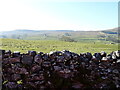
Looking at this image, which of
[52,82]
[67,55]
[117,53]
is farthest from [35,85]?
[117,53]

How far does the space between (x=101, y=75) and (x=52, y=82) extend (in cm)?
210

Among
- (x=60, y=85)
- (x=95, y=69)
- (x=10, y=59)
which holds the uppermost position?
(x=10, y=59)

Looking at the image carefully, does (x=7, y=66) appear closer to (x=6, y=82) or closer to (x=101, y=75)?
(x=6, y=82)

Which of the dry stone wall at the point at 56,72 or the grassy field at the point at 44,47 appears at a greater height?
the dry stone wall at the point at 56,72

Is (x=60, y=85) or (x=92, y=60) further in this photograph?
(x=92, y=60)

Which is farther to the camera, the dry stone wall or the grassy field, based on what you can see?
the grassy field

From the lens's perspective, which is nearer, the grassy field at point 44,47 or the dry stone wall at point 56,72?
the dry stone wall at point 56,72

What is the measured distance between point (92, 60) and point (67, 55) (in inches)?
45.0

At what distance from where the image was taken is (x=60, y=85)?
6.61 metres

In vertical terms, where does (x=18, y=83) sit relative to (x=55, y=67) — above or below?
below

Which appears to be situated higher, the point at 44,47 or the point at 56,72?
the point at 56,72

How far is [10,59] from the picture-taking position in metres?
6.84

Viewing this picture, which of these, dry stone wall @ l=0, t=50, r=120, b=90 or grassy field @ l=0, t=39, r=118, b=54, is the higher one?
dry stone wall @ l=0, t=50, r=120, b=90

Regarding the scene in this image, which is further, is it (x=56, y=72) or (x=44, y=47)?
(x=44, y=47)
